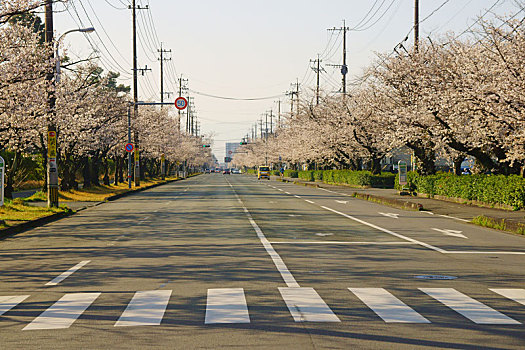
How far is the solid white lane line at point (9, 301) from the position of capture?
26.4ft

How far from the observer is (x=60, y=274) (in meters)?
10.7

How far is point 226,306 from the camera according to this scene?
7867mm

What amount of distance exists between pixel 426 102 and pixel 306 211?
334 inches

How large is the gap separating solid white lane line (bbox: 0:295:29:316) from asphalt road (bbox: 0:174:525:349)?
0.03 meters

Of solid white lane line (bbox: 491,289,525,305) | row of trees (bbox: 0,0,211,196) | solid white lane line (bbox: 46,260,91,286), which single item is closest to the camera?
solid white lane line (bbox: 491,289,525,305)

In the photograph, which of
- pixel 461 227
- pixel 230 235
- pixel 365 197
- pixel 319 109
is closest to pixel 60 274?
pixel 230 235

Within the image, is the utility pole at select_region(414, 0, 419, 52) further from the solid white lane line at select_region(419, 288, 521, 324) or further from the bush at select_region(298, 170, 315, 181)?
the bush at select_region(298, 170, 315, 181)

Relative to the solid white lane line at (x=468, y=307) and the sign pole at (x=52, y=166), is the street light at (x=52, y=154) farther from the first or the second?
the solid white lane line at (x=468, y=307)

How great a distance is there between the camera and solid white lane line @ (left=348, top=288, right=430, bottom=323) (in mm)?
7168

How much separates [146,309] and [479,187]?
845 inches

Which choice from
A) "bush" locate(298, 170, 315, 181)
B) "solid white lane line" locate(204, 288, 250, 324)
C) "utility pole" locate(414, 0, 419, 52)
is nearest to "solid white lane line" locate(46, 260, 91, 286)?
"solid white lane line" locate(204, 288, 250, 324)

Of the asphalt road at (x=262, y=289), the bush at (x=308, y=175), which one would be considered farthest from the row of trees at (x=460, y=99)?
the bush at (x=308, y=175)

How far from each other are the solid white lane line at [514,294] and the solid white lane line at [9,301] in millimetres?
6626

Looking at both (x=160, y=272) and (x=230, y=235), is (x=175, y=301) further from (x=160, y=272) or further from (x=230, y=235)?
(x=230, y=235)
